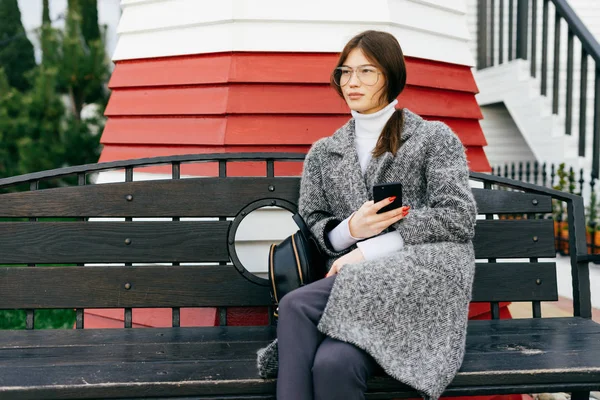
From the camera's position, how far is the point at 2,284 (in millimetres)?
2738

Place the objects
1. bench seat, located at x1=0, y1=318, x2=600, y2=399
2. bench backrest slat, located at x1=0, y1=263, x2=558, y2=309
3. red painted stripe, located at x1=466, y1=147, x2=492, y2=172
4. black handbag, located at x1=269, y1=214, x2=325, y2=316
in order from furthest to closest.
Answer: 1. red painted stripe, located at x1=466, y1=147, x2=492, y2=172
2. bench backrest slat, located at x1=0, y1=263, x2=558, y2=309
3. black handbag, located at x1=269, y1=214, x2=325, y2=316
4. bench seat, located at x1=0, y1=318, x2=600, y2=399

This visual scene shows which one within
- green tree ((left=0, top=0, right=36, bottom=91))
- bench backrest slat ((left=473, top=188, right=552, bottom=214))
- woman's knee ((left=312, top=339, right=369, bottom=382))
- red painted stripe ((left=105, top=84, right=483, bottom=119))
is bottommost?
woman's knee ((left=312, top=339, right=369, bottom=382))

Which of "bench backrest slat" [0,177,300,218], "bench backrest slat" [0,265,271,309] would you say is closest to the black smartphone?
"bench backrest slat" [0,177,300,218]

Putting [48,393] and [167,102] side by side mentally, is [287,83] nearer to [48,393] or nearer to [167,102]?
[167,102]

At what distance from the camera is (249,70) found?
3.21m

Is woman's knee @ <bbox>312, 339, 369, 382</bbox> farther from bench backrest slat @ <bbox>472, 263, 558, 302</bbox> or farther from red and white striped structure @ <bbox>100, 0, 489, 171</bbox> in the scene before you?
red and white striped structure @ <bbox>100, 0, 489, 171</bbox>

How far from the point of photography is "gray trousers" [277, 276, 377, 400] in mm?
1979

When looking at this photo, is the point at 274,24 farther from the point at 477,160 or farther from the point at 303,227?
the point at 477,160

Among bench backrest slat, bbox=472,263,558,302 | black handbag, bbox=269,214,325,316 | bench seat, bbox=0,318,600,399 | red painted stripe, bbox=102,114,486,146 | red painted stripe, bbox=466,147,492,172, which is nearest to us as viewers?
bench seat, bbox=0,318,600,399

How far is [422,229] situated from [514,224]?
910 millimetres

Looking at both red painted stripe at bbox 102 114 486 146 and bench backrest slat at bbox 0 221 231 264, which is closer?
bench backrest slat at bbox 0 221 231 264

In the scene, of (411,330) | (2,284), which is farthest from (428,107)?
(2,284)

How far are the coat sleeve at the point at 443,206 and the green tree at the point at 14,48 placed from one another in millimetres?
10371

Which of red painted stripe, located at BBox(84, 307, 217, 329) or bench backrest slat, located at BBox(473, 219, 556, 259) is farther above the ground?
bench backrest slat, located at BBox(473, 219, 556, 259)
